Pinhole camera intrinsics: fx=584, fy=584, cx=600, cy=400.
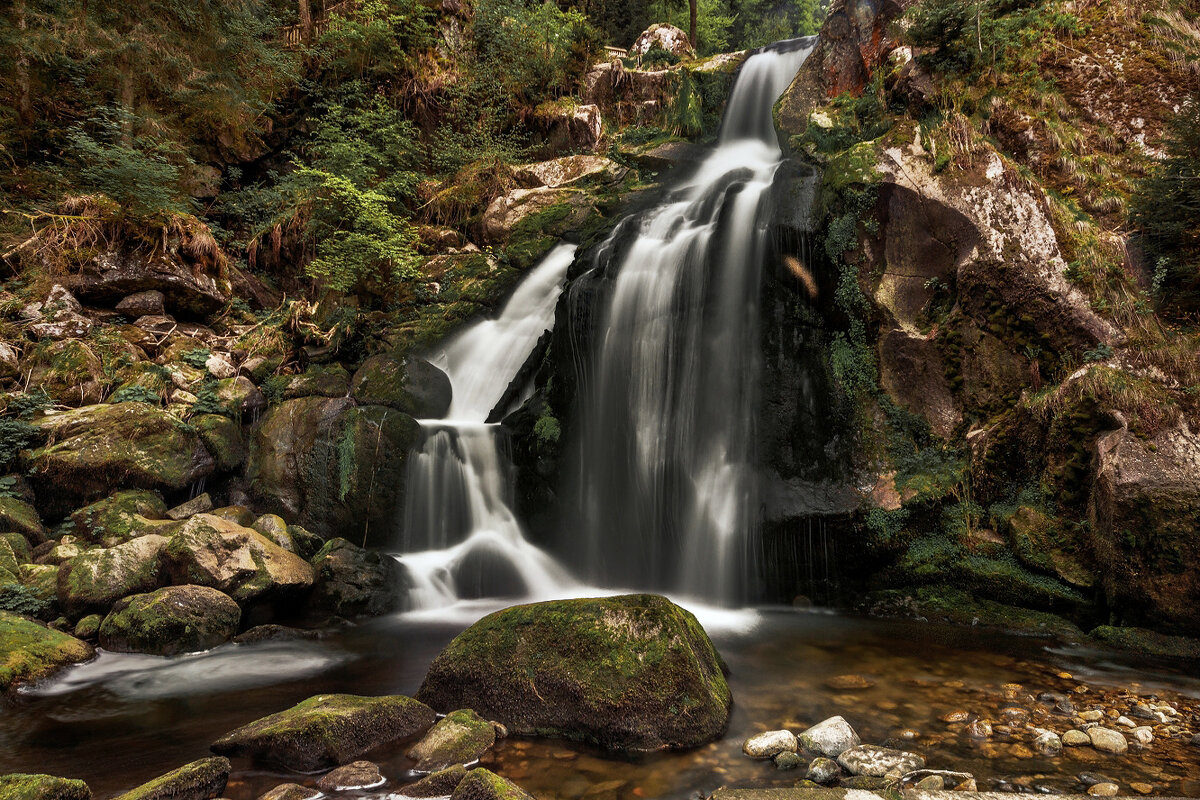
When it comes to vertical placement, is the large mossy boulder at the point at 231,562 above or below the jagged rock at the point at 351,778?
above

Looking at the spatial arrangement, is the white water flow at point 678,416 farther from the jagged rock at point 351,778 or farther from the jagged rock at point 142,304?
the jagged rock at point 142,304

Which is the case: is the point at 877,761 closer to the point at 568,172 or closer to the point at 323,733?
the point at 323,733

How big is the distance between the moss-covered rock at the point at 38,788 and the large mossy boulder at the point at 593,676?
73.9 inches

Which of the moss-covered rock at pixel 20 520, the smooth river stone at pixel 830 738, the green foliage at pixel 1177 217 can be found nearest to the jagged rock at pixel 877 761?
the smooth river stone at pixel 830 738

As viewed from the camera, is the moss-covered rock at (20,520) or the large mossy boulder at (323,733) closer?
the large mossy boulder at (323,733)

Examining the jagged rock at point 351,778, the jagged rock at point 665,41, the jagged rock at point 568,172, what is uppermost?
the jagged rock at point 665,41

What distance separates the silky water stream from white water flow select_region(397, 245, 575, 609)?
0.09ft

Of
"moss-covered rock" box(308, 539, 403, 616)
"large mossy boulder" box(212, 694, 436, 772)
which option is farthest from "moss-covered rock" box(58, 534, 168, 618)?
"large mossy boulder" box(212, 694, 436, 772)

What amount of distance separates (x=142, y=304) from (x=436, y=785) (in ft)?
31.9

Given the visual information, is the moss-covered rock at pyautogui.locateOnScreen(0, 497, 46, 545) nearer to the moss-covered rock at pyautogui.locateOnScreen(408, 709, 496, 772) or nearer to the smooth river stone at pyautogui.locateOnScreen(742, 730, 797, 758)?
the moss-covered rock at pyautogui.locateOnScreen(408, 709, 496, 772)

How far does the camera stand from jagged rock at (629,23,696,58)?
17.2m

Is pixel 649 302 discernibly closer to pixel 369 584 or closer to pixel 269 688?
pixel 369 584

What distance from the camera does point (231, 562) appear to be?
6137mm

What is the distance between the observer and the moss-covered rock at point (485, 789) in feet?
9.41
